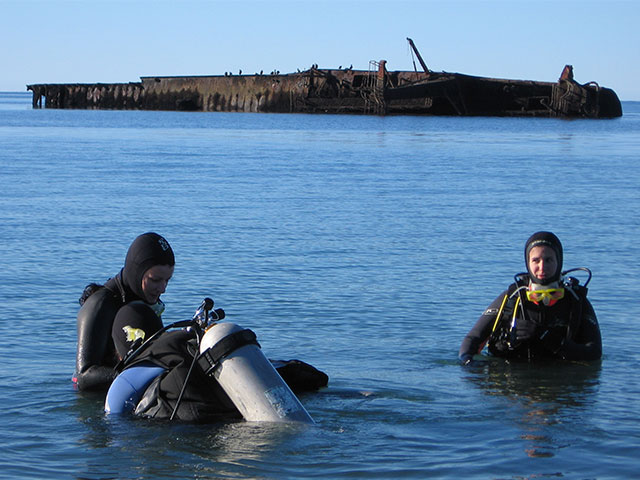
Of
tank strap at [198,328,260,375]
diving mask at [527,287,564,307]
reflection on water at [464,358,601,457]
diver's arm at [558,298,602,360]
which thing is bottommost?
reflection on water at [464,358,601,457]

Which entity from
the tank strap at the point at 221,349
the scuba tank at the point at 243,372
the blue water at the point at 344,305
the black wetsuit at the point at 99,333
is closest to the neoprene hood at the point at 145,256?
the black wetsuit at the point at 99,333

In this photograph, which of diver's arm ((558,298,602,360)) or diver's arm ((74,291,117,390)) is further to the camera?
diver's arm ((558,298,602,360))

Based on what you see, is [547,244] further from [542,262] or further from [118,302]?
[118,302]

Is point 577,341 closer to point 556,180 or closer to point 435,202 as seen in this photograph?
point 435,202

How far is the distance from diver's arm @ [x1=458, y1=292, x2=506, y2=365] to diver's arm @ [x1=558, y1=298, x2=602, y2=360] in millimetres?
604

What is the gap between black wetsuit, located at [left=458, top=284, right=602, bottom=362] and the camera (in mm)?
7625

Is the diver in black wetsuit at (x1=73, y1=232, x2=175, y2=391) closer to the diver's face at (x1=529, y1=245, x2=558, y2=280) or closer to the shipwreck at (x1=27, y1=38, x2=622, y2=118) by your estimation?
the diver's face at (x1=529, y1=245, x2=558, y2=280)

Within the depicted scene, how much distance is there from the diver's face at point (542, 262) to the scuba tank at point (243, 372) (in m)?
2.58

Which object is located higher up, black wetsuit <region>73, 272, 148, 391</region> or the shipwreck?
the shipwreck

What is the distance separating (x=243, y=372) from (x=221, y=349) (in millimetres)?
192

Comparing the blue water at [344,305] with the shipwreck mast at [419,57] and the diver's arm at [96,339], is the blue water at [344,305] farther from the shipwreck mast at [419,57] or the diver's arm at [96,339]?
the shipwreck mast at [419,57]

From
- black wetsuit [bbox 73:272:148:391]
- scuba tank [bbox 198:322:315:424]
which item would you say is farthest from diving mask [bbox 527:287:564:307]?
black wetsuit [bbox 73:272:148:391]

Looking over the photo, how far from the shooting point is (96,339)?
6.52m

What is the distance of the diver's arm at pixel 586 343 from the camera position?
7633 millimetres
